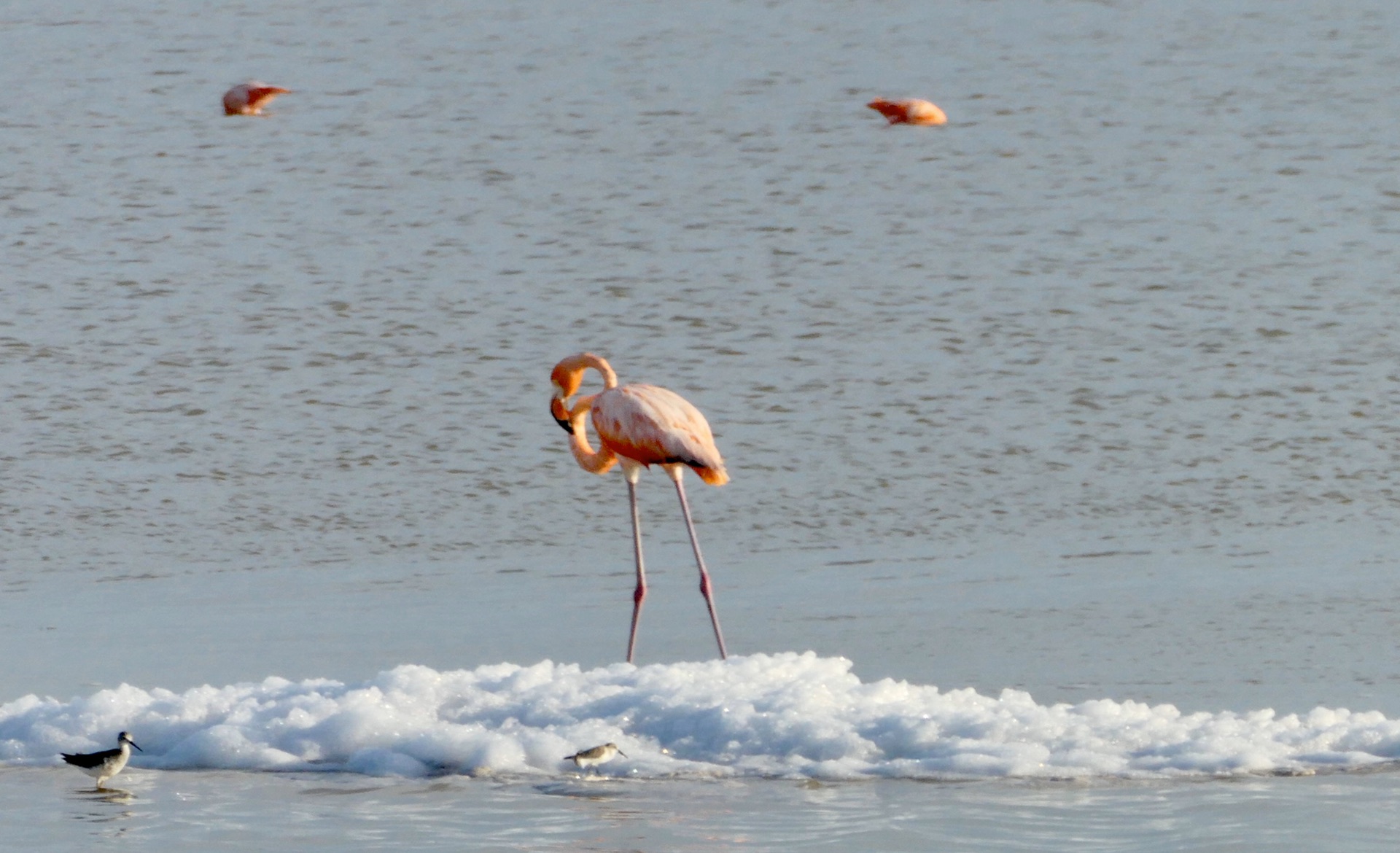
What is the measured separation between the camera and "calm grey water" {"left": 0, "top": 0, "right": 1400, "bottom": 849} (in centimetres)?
837

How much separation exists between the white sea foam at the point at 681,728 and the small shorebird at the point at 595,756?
6 cm

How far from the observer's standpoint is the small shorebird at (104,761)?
6559 mm

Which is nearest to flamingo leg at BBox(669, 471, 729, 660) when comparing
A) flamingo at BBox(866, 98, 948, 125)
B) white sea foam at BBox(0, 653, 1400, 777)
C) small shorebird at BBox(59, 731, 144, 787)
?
white sea foam at BBox(0, 653, 1400, 777)

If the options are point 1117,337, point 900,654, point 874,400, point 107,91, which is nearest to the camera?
point 900,654

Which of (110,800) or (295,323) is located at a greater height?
(295,323)

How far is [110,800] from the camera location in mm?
6383

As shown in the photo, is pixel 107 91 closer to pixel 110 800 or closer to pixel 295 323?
pixel 295 323

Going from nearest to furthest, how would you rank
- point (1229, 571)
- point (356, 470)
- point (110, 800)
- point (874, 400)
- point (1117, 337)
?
1. point (110, 800)
2. point (1229, 571)
3. point (356, 470)
4. point (874, 400)
5. point (1117, 337)

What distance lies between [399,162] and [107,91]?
4.08 m

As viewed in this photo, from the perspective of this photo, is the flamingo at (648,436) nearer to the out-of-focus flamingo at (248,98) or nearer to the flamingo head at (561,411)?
the flamingo head at (561,411)

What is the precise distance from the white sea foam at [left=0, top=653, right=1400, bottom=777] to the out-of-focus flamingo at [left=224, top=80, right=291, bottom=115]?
12574mm

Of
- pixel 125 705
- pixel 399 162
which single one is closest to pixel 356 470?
pixel 125 705

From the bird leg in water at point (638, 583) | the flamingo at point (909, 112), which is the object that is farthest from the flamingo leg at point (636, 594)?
the flamingo at point (909, 112)

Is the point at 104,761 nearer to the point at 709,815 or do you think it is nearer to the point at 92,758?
the point at 92,758
